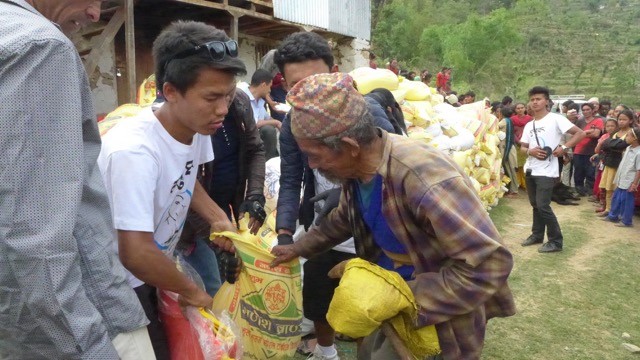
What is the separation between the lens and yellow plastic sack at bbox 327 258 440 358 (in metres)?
1.48

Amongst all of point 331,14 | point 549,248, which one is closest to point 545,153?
point 549,248

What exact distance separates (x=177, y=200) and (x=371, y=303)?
30.9 inches

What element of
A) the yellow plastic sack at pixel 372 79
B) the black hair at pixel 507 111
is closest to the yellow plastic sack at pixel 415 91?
the yellow plastic sack at pixel 372 79

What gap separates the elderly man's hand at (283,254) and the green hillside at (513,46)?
25322 millimetres

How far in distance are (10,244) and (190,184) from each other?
2.94 feet

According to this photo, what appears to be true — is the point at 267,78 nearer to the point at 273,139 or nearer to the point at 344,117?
the point at 273,139

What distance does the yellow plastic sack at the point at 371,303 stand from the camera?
4.85 feet

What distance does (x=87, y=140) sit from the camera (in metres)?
1.17

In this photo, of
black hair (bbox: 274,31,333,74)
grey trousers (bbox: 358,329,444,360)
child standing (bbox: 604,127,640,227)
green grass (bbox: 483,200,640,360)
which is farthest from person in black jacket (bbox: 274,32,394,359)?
child standing (bbox: 604,127,640,227)

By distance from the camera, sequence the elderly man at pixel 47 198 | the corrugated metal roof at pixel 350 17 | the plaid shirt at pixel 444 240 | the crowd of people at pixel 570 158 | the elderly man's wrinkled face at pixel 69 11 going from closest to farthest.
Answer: the elderly man at pixel 47 198
the elderly man's wrinkled face at pixel 69 11
the plaid shirt at pixel 444 240
the crowd of people at pixel 570 158
the corrugated metal roof at pixel 350 17

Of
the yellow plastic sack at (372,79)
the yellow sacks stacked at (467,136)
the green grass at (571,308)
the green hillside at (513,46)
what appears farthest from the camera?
the green hillside at (513,46)

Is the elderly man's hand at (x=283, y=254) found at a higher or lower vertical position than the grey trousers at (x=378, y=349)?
higher

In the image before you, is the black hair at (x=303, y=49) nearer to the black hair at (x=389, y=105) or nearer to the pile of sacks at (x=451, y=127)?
the black hair at (x=389, y=105)

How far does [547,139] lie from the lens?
5840 mm
